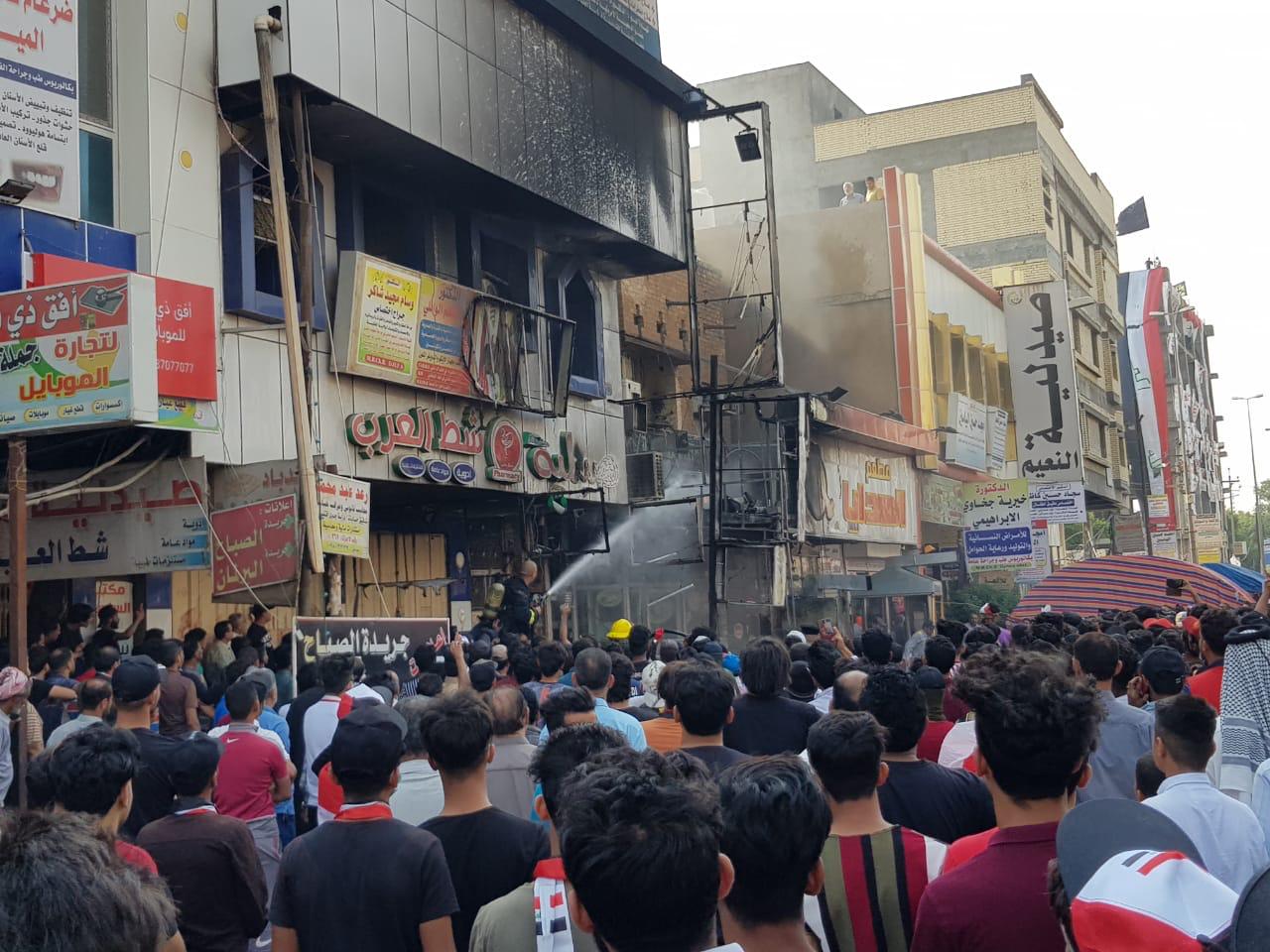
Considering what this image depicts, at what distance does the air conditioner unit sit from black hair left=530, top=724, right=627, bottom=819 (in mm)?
17257

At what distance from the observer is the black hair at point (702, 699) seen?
5.52 meters

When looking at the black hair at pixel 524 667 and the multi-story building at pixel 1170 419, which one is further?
the multi-story building at pixel 1170 419

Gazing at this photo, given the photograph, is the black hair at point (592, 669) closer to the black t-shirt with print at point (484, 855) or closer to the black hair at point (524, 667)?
the black hair at point (524, 667)

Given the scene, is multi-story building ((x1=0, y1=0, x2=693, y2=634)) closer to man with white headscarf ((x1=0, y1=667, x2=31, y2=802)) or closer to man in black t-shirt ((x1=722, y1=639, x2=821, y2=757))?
man with white headscarf ((x1=0, y1=667, x2=31, y2=802))

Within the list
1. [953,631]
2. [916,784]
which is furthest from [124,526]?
[916,784]

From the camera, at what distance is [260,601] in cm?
→ 1284

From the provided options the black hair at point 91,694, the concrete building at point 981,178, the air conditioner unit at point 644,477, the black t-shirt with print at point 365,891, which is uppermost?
the concrete building at point 981,178

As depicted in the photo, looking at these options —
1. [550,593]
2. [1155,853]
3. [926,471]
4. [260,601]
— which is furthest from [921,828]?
[926,471]

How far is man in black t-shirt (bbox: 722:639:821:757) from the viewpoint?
6703 millimetres

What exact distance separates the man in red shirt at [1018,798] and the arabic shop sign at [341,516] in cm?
1001

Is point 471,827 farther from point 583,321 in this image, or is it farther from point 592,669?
point 583,321

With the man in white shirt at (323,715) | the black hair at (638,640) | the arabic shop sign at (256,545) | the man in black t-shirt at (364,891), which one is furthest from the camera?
the arabic shop sign at (256,545)

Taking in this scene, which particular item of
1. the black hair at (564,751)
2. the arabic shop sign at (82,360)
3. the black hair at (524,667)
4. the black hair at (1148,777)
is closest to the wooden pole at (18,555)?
the arabic shop sign at (82,360)

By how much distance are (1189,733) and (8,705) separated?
6526mm
